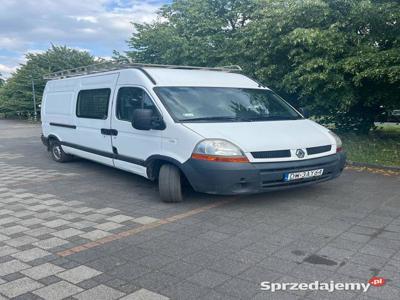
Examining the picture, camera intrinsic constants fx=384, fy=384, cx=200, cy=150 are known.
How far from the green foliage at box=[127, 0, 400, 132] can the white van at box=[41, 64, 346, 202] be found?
3123 mm

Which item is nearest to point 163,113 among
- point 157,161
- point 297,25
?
point 157,161

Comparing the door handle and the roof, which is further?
the door handle

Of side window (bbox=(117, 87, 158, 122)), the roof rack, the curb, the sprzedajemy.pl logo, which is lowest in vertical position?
the sprzedajemy.pl logo

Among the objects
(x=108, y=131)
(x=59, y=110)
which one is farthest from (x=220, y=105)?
(x=59, y=110)

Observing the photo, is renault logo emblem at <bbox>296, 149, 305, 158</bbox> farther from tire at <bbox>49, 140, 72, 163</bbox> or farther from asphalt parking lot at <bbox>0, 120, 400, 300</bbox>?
tire at <bbox>49, 140, 72, 163</bbox>

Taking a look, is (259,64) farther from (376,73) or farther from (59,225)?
(59,225)

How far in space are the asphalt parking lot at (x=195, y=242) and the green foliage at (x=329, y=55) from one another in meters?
3.32

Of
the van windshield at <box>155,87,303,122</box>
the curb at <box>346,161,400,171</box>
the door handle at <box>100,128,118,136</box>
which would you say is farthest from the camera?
the curb at <box>346,161,400,171</box>

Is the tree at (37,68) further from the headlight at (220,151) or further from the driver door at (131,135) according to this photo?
the headlight at (220,151)

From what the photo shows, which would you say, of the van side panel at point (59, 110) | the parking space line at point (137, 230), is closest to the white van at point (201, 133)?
the parking space line at point (137, 230)

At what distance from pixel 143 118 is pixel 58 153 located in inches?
192

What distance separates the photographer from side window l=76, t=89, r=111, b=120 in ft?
23.4

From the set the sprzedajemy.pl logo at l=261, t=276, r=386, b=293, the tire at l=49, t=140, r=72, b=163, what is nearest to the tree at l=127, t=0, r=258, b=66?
the tire at l=49, t=140, r=72, b=163

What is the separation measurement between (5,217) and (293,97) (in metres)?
8.86
